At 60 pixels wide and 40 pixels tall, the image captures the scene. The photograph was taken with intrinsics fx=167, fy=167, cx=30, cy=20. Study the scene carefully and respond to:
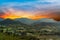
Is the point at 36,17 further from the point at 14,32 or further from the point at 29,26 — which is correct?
the point at 14,32

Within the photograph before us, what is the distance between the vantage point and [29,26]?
3.58m

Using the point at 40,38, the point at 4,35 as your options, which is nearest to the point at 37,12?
the point at 40,38

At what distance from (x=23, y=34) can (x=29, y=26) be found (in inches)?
8.5

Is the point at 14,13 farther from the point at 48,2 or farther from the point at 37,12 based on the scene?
the point at 48,2

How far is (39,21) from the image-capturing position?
141 inches

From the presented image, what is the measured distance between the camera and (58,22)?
3.54 meters

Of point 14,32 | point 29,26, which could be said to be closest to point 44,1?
point 29,26

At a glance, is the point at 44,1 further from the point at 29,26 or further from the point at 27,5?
the point at 29,26

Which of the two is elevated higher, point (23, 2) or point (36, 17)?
point (23, 2)

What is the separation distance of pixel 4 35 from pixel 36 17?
2.55ft

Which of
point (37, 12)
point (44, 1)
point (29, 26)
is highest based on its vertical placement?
point (44, 1)

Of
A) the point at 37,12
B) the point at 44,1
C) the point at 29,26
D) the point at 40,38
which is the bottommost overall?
the point at 40,38

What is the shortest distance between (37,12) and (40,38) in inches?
22.7

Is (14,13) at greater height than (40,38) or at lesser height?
greater
